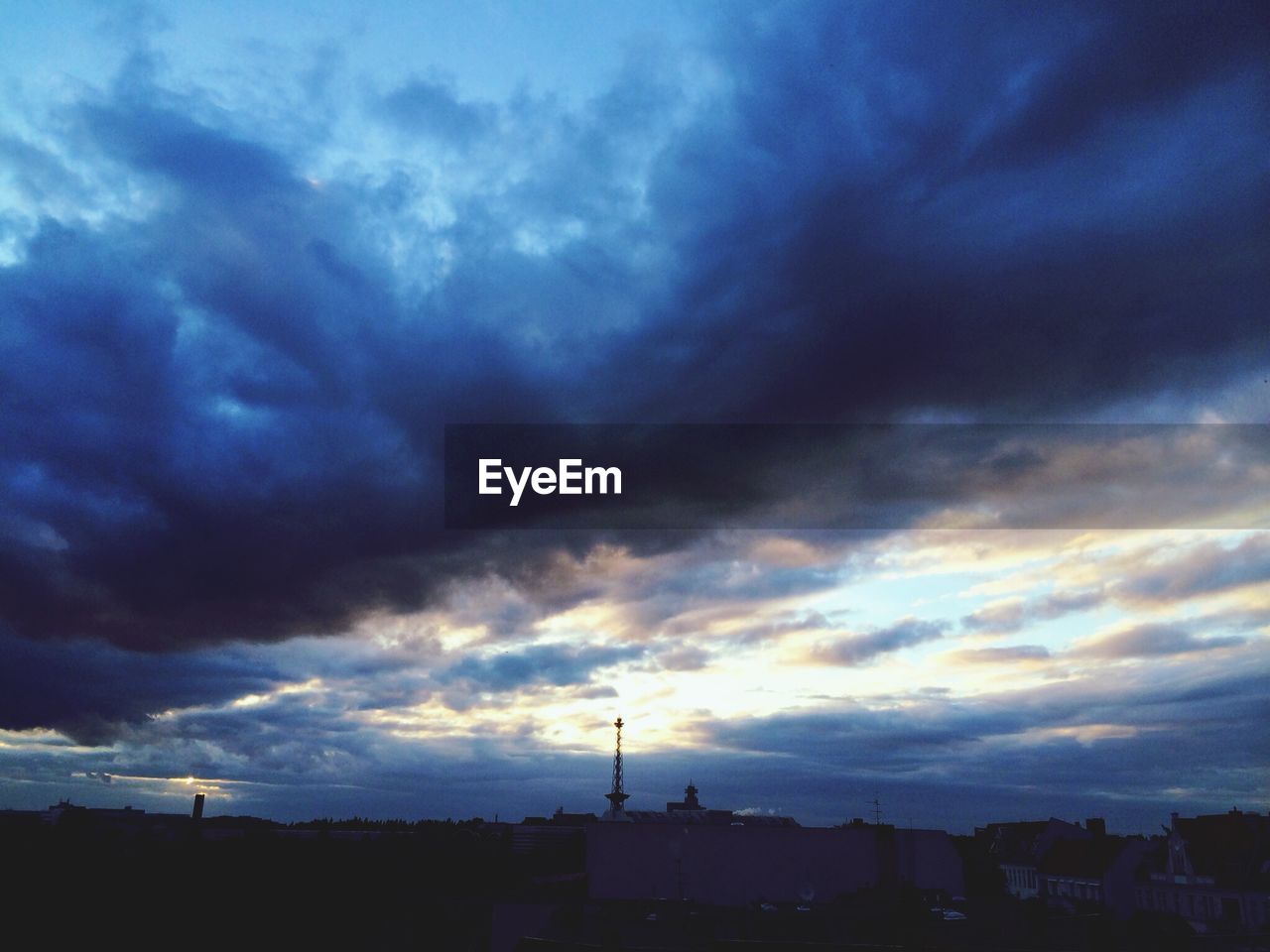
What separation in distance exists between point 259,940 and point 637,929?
32.7 m

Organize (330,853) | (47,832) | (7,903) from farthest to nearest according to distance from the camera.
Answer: (330,853) < (47,832) < (7,903)

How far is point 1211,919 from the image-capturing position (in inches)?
3019

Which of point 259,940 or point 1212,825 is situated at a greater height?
point 1212,825

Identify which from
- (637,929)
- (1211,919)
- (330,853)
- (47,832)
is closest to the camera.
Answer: (637,929)

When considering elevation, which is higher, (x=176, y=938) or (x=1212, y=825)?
(x=1212, y=825)

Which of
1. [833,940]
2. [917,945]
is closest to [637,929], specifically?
[833,940]

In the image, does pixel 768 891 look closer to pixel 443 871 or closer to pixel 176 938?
pixel 443 871

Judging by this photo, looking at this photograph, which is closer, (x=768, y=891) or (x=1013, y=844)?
(x=768, y=891)

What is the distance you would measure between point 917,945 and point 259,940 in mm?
47884

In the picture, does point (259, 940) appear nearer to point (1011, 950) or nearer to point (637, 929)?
point (637, 929)

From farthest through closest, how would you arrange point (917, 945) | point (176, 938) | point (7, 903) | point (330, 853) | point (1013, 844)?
point (1013, 844) → point (330, 853) → point (176, 938) → point (7, 903) → point (917, 945)

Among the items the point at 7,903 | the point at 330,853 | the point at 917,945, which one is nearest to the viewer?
the point at 917,945

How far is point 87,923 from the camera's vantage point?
56.2 m

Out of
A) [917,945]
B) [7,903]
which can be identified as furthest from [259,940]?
[917,945]
